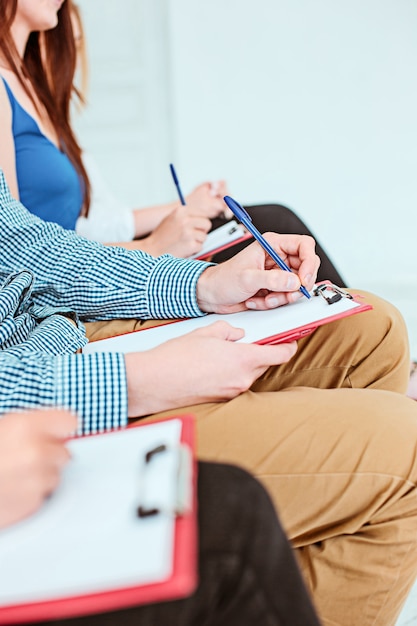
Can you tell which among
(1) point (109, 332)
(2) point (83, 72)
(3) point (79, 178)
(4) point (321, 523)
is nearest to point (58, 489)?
(4) point (321, 523)

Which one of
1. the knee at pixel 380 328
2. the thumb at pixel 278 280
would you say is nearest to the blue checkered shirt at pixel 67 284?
the thumb at pixel 278 280

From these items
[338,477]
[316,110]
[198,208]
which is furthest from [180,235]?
[316,110]

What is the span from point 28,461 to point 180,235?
2.60 ft

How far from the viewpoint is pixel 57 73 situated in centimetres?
138

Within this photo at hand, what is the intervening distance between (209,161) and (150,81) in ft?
1.23

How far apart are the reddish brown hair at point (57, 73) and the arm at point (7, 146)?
154 mm

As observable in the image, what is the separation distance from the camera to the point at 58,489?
1.51 feet

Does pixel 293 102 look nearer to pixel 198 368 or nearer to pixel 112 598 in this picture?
pixel 198 368

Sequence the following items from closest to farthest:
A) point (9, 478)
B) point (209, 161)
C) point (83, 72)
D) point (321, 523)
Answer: point (9, 478) → point (321, 523) → point (83, 72) → point (209, 161)

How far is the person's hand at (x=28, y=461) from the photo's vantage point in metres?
0.42

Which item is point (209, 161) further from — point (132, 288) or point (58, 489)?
point (58, 489)

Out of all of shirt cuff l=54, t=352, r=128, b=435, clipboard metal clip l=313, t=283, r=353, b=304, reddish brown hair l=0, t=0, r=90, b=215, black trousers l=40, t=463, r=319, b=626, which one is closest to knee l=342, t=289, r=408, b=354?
clipboard metal clip l=313, t=283, r=353, b=304

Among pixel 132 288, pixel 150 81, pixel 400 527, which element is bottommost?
pixel 400 527

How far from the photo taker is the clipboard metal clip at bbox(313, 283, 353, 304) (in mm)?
804
